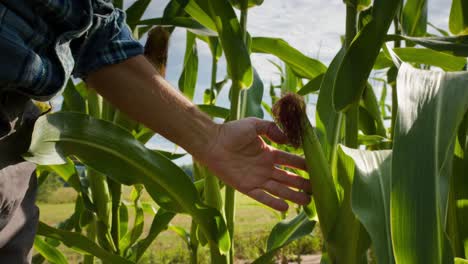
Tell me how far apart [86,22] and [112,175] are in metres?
0.23

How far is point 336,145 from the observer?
0.67 meters

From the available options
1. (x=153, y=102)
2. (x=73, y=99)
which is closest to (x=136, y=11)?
(x=73, y=99)

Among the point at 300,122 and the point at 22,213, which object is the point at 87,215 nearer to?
the point at 22,213

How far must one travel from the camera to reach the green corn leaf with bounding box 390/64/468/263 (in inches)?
12.4

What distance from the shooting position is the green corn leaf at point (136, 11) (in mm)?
916

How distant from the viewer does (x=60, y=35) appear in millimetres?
512

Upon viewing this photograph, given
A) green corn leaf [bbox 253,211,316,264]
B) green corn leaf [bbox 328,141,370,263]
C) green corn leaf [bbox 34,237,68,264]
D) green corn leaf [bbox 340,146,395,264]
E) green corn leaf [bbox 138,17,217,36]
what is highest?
green corn leaf [bbox 138,17,217,36]

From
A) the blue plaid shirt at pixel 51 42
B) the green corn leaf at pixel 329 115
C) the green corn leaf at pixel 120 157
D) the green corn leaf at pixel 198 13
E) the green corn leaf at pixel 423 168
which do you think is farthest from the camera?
the green corn leaf at pixel 198 13

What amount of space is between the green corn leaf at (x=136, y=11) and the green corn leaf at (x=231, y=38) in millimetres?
244

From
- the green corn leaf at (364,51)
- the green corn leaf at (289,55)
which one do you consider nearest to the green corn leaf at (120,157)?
the green corn leaf at (364,51)

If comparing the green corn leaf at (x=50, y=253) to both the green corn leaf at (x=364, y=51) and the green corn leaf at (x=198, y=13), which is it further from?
the green corn leaf at (x=364, y=51)

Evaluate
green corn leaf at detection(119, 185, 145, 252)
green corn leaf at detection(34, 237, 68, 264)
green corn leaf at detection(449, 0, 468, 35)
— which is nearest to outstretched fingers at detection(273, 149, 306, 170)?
green corn leaf at detection(449, 0, 468, 35)

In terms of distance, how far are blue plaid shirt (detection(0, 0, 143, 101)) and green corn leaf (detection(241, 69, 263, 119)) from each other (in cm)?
33

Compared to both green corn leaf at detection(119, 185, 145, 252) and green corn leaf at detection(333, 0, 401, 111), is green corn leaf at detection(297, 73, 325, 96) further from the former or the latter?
green corn leaf at detection(119, 185, 145, 252)
